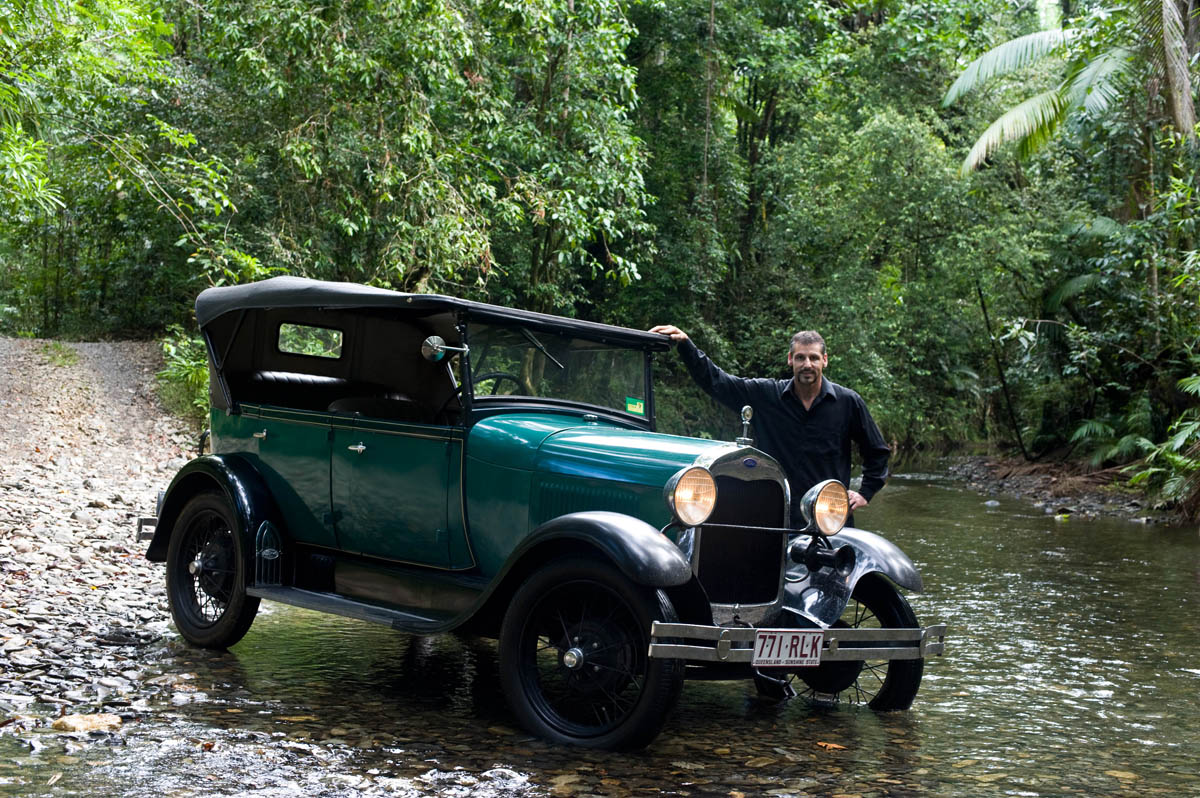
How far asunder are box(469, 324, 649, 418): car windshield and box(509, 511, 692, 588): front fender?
107 centimetres

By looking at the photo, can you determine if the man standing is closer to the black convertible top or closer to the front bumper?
the black convertible top

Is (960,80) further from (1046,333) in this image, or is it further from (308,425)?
(308,425)

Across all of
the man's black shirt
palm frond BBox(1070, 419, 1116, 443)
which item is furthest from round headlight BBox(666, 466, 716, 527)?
palm frond BBox(1070, 419, 1116, 443)

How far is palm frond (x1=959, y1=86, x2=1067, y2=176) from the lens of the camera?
773 inches

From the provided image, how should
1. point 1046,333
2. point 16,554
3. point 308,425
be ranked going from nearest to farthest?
point 308,425 → point 16,554 → point 1046,333

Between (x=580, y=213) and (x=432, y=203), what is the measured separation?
8.46ft

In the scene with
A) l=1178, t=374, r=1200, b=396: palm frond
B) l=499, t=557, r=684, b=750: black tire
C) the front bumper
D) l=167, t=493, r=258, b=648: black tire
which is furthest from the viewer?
l=1178, t=374, r=1200, b=396: palm frond

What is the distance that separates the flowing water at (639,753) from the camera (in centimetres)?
390

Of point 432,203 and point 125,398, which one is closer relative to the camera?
point 432,203

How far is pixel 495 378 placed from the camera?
548cm

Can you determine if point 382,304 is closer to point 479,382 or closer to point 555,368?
point 479,382

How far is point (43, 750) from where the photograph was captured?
4.05 meters

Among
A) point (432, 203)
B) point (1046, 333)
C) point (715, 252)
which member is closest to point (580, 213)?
point (432, 203)

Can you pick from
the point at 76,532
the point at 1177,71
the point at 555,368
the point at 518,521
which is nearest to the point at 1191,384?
the point at 1177,71
